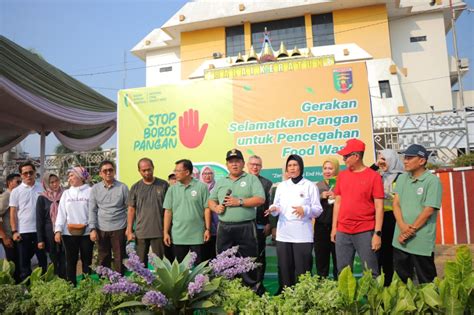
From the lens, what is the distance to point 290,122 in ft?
16.9

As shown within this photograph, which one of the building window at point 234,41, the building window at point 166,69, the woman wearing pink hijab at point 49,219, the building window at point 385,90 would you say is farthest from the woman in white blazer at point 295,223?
the building window at point 166,69

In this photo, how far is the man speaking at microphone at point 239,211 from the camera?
10.8 feet

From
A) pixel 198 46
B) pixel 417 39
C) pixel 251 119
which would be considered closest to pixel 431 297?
pixel 251 119

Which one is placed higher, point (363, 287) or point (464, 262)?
point (464, 262)

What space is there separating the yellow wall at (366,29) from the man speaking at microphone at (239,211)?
21171 mm

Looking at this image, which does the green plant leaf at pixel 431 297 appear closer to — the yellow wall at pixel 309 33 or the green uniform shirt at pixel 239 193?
the green uniform shirt at pixel 239 193

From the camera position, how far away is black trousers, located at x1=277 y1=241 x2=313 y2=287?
311 cm

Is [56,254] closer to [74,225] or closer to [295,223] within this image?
A: [74,225]

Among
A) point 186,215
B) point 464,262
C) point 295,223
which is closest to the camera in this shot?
point 464,262

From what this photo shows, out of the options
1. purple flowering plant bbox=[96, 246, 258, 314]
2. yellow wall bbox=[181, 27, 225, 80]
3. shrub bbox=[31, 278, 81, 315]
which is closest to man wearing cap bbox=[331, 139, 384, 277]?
purple flowering plant bbox=[96, 246, 258, 314]

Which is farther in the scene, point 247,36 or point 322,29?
point 247,36

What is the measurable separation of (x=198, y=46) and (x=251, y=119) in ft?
69.9

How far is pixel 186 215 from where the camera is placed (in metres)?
3.57

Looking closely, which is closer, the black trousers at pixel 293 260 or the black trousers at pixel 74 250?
the black trousers at pixel 293 260
